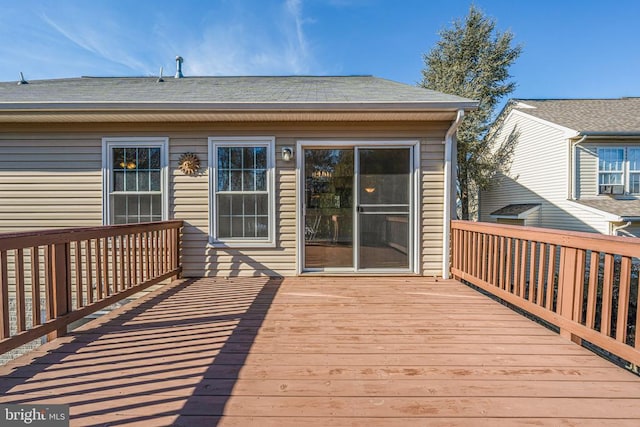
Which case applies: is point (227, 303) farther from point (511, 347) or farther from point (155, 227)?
point (511, 347)

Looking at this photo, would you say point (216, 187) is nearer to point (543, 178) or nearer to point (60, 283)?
point (60, 283)

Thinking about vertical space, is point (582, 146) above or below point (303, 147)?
above

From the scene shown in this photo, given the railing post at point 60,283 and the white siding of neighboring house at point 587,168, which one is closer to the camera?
the railing post at point 60,283

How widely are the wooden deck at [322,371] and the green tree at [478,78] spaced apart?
10756 mm

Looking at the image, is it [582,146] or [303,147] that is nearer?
[303,147]

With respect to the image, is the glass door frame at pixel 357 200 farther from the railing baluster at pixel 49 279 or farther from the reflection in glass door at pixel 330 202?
the railing baluster at pixel 49 279

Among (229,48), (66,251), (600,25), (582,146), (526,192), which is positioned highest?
(600,25)

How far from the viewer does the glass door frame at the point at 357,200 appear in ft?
14.0

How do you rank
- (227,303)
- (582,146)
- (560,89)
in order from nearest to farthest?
(227,303) → (582,146) → (560,89)

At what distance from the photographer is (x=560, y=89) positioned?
17.1m

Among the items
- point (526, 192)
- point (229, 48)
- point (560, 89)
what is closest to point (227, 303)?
point (229, 48)

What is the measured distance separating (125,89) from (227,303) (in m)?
4.03

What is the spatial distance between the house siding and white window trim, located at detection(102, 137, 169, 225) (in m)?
0.06
